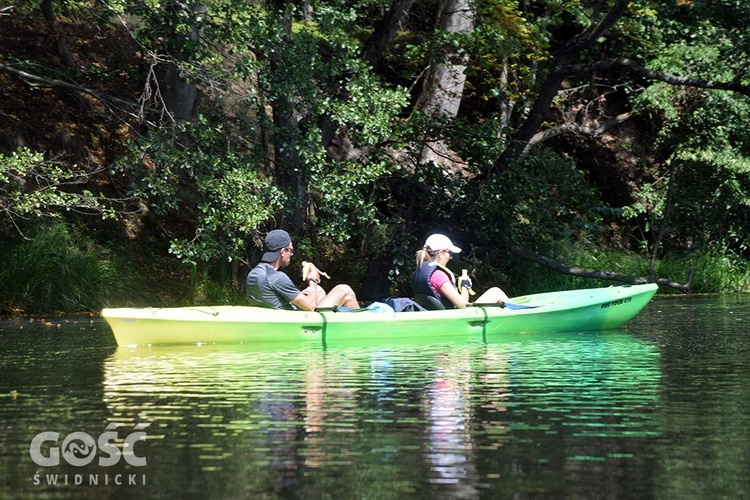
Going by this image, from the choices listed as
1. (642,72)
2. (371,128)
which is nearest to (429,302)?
(371,128)

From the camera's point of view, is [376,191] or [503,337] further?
[376,191]

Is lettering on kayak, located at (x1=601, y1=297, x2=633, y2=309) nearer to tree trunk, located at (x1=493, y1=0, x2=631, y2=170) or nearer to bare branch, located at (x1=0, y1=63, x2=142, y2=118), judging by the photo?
tree trunk, located at (x1=493, y1=0, x2=631, y2=170)

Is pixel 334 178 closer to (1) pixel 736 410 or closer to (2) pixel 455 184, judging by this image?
(2) pixel 455 184

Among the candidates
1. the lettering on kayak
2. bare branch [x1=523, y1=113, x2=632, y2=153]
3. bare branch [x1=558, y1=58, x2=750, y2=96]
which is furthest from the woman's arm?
bare branch [x1=558, y1=58, x2=750, y2=96]

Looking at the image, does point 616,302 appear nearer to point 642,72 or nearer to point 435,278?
point 435,278

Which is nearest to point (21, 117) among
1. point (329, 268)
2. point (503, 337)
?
point (329, 268)

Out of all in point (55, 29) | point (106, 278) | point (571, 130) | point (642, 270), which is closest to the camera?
point (106, 278)

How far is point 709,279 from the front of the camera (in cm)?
2028

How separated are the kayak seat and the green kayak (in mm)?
382

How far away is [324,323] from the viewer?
11.0m

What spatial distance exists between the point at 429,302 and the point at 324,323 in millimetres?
1440

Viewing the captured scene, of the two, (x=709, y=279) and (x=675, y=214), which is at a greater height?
(x=675, y=214)

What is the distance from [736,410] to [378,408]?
2.12m

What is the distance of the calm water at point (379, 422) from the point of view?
187 inches
